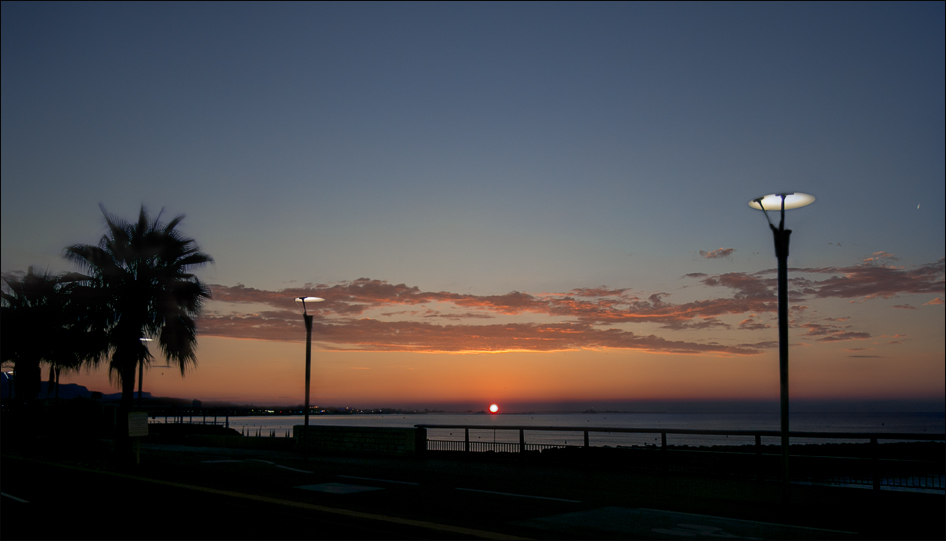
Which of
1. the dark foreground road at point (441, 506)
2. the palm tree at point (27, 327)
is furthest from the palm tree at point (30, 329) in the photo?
the dark foreground road at point (441, 506)

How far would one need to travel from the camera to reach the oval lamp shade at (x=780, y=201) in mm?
12102

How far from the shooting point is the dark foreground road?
1046 cm

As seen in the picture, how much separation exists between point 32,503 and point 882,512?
1617 cm

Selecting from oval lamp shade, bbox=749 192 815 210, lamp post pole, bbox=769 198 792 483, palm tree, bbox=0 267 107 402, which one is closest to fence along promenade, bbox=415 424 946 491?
lamp post pole, bbox=769 198 792 483

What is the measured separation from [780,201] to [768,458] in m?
18.6

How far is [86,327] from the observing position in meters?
21.9

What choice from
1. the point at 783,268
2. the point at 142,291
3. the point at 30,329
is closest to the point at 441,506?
the point at 783,268

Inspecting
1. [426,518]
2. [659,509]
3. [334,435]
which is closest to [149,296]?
[334,435]

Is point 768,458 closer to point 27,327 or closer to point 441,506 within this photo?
point 441,506

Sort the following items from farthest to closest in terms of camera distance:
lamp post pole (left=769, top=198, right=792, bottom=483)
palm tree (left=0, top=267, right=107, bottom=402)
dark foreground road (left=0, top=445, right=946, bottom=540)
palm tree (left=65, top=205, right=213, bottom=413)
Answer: palm tree (left=0, top=267, right=107, bottom=402)
palm tree (left=65, top=205, right=213, bottom=413)
lamp post pole (left=769, top=198, right=792, bottom=483)
dark foreground road (left=0, top=445, right=946, bottom=540)

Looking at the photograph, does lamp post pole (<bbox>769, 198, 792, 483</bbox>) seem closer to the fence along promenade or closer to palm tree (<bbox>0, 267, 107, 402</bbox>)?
the fence along promenade

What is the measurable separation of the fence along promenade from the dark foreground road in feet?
2.83

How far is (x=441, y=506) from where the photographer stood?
12.9 metres

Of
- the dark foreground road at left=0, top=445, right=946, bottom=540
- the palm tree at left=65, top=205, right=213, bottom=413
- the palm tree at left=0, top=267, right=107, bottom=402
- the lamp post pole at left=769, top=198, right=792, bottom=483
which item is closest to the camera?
the dark foreground road at left=0, top=445, right=946, bottom=540
